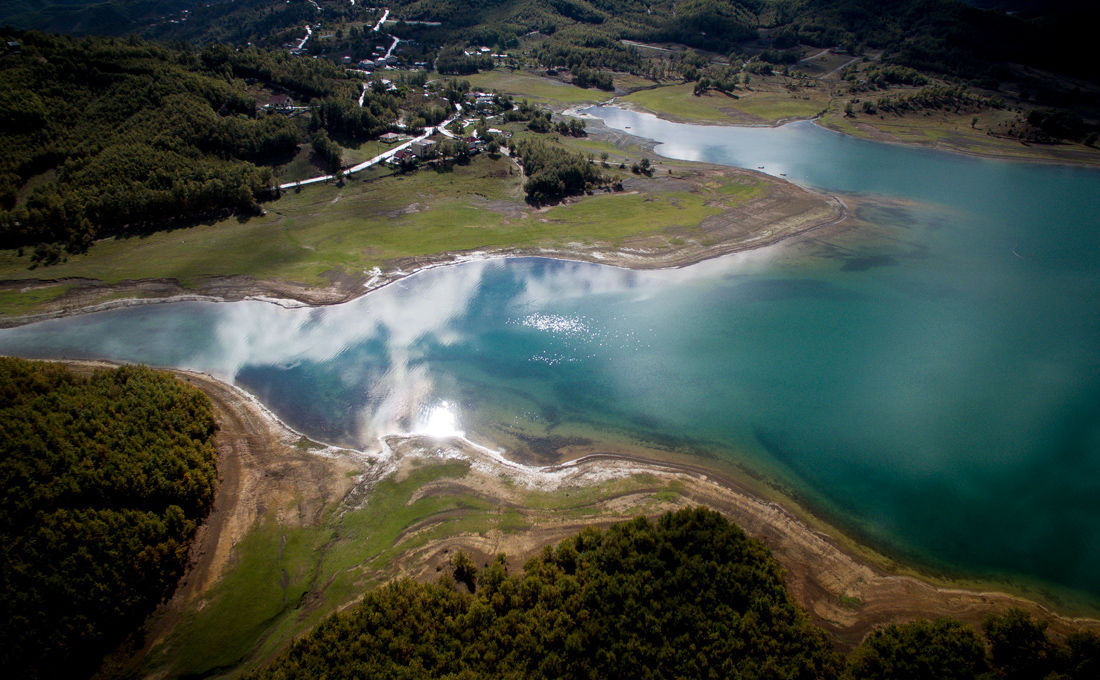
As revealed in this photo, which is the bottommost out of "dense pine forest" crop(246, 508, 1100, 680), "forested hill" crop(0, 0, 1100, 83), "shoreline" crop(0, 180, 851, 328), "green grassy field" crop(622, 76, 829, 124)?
"dense pine forest" crop(246, 508, 1100, 680)

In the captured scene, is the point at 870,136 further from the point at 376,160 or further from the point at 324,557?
the point at 324,557

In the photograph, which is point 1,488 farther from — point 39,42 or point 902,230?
point 902,230

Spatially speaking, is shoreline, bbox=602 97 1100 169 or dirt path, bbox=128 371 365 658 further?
shoreline, bbox=602 97 1100 169

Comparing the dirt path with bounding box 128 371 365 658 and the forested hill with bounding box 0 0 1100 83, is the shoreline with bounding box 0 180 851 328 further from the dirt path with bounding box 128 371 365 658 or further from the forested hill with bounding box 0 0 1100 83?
the forested hill with bounding box 0 0 1100 83

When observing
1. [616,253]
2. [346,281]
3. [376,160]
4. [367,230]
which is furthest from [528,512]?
[376,160]

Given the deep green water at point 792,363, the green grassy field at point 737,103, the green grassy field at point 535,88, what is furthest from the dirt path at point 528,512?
the green grassy field at point 535,88

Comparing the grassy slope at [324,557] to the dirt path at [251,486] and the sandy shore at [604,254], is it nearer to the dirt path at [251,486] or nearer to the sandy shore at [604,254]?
the dirt path at [251,486]

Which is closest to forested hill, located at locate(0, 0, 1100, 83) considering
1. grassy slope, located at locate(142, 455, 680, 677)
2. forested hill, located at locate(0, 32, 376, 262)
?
forested hill, located at locate(0, 32, 376, 262)
